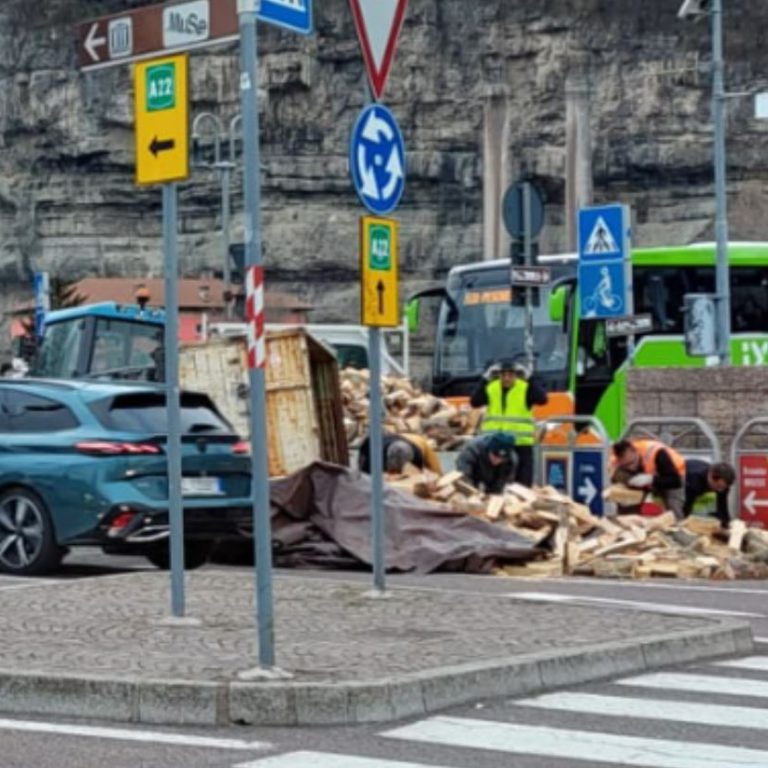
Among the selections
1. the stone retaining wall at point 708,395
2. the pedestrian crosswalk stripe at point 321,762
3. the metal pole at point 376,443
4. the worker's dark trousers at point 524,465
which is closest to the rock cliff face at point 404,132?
the stone retaining wall at point 708,395

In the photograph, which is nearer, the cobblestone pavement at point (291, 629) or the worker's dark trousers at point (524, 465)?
the cobblestone pavement at point (291, 629)

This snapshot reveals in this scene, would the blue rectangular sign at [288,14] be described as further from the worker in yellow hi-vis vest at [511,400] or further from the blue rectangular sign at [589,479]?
the worker in yellow hi-vis vest at [511,400]

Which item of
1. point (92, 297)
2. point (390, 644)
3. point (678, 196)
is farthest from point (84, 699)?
point (678, 196)

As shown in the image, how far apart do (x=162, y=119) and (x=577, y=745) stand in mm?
4373

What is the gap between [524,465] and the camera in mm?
23078

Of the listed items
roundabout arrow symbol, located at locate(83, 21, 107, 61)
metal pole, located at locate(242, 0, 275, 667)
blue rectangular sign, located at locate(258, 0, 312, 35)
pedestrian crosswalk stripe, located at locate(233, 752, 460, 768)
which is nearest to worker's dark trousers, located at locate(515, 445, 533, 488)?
roundabout arrow symbol, located at locate(83, 21, 107, 61)

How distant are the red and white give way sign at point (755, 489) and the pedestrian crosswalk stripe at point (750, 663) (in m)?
8.63

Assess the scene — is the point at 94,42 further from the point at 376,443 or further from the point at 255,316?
the point at 376,443

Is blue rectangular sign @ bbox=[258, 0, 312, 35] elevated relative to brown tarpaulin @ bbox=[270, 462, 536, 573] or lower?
elevated

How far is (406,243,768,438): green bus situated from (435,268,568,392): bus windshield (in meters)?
0.02

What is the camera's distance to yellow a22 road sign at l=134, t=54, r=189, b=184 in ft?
36.6

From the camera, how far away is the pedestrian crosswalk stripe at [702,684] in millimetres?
10422

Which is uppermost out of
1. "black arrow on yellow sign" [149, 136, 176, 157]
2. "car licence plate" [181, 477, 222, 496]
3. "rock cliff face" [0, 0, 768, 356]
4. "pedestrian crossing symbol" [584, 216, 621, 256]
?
"rock cliff face" [0, 0, 768, 356]

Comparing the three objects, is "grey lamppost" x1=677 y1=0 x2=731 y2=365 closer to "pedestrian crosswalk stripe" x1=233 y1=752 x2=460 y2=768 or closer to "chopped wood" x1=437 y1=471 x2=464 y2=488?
"chopped wood" x1=437 y1=471 x2=464 y2=488
